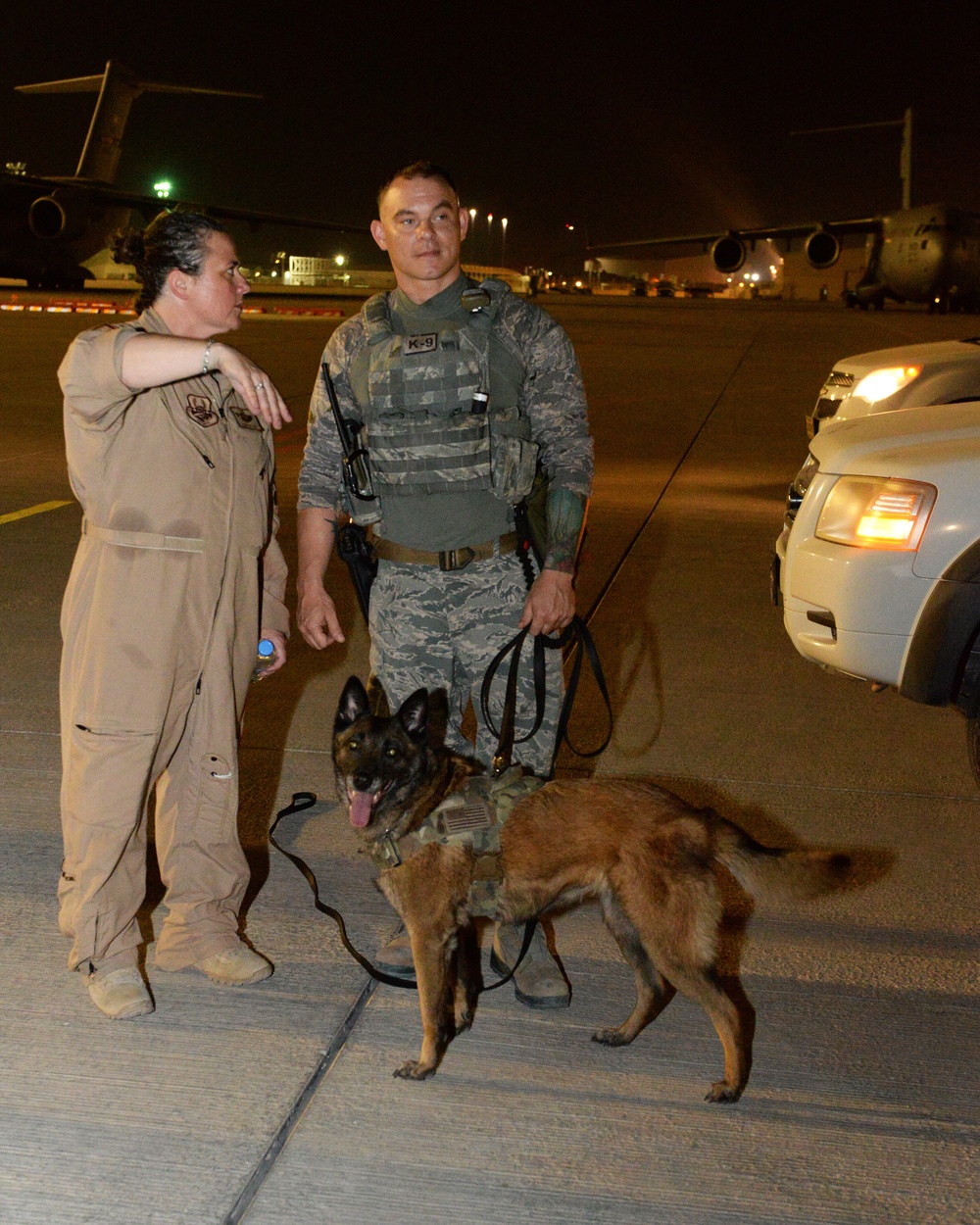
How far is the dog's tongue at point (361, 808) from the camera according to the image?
126 inches

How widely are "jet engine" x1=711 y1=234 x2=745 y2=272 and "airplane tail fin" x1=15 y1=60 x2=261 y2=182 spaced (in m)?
17.2

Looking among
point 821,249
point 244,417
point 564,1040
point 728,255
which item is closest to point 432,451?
point 244,417

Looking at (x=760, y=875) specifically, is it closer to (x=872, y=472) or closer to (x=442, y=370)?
(x=442, y=370)

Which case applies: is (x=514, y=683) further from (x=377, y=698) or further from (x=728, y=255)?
(x=728, y=255)

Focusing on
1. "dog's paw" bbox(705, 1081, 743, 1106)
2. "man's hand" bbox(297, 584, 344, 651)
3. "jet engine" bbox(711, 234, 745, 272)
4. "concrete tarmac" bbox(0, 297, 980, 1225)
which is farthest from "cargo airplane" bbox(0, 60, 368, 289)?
"dog's paw" bbox(705, 1081, 743, 1106)

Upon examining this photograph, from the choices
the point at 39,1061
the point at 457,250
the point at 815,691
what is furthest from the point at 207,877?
the point at 815,691

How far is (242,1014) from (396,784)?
80 cm

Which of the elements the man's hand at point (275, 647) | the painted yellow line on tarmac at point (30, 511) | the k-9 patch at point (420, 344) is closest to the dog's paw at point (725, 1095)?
the man's hand at point (275, 647)

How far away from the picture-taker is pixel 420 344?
361cm

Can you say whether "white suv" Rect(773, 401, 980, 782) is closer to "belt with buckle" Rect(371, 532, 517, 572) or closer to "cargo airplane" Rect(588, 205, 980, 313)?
"belt with buckle" Rect(371, 532, 517, 572)

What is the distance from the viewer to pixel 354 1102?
121 inches

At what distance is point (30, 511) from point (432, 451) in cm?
783

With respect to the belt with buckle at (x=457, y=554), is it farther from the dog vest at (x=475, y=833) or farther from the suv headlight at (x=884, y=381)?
the suv headlight at (x=884, y=381)

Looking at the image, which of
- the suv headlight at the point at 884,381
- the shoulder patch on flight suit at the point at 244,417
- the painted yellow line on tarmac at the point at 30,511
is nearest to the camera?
the shoulder patch on flight suit at the point at 244,417
